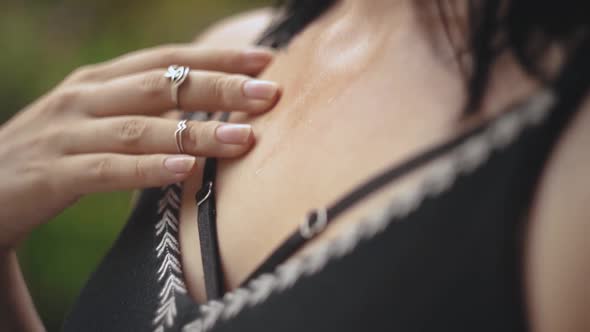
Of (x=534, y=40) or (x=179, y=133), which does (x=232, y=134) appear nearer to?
(x=179, y=133)

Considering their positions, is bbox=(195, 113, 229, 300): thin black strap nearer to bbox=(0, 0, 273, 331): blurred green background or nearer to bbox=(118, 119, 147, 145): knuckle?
bbox=(118, 119, 147, 145): knuckle

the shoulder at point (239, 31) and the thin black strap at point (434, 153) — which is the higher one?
the thin black strap at point (434, 153)

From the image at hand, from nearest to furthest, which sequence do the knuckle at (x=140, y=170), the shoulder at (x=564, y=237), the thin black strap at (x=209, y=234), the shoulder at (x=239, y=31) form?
the shoulder at (x=564, y=237), the thin black strap at (x=209, y=234), the knuckle at (x=140, y=170), the shoulder at (x=239, y=31)

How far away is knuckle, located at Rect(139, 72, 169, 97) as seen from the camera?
76 centimetres

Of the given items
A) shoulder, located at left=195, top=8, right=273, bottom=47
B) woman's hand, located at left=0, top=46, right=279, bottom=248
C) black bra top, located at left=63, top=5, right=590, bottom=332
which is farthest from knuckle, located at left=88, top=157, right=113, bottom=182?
shoulder, located at left=195, top=8, right=273, bottom=47

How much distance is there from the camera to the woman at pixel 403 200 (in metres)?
0.45

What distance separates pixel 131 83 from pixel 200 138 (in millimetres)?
143

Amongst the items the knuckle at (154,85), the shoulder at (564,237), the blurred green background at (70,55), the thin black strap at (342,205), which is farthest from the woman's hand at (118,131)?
the blurred green background at (70,55)

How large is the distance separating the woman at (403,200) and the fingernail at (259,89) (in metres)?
0.02

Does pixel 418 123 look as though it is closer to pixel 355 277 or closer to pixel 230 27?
pixel 355 277

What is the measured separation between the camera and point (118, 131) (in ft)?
2.44

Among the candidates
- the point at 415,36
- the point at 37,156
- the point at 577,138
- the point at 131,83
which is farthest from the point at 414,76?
the point at 37,156

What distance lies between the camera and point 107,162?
0.74 metres

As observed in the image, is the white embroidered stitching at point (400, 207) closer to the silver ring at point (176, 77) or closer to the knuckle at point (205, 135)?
the knuckle at point (205, 135)
